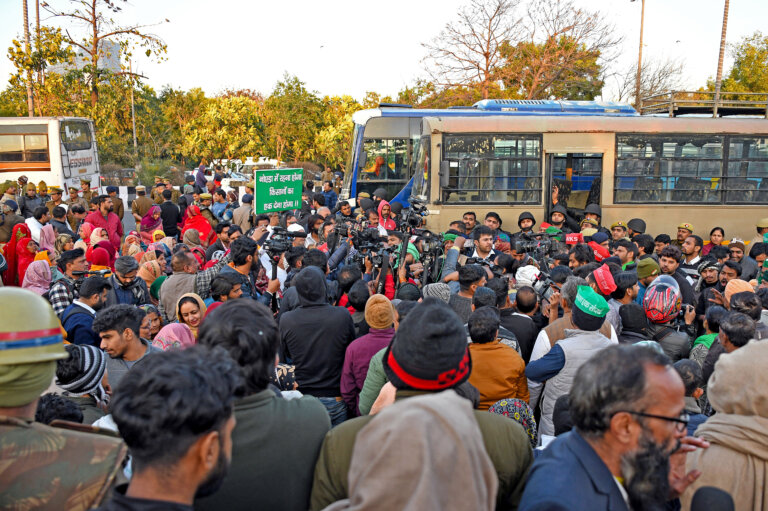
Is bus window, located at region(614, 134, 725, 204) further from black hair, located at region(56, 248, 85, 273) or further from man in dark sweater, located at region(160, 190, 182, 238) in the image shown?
black hair, located at region(56, 248, 85, 273)

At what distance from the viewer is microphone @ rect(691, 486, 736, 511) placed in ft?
6.92

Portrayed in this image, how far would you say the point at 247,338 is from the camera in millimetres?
2303

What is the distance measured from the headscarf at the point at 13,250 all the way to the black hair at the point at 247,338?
8.02m

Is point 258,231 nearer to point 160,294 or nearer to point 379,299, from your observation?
point 160,294

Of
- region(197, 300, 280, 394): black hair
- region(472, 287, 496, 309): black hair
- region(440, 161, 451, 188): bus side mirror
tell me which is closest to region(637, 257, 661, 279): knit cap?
region(472, 287, 496, 309): black hair

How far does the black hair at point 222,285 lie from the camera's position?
5.17 m

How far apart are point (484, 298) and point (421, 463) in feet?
11.4

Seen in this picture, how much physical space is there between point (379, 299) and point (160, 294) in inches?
110

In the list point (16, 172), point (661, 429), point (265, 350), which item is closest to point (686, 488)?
point (661, 429)

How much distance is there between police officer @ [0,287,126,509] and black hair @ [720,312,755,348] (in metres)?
3.65

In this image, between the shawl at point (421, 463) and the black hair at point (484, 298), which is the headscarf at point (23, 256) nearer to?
the black hair at point (484, 298)

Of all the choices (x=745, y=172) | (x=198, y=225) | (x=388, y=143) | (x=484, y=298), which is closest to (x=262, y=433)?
(x=484, y=298)

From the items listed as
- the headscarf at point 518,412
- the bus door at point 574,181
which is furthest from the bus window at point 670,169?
→ the headscarf at point 518,412

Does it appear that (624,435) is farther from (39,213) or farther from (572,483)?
(39,213)
